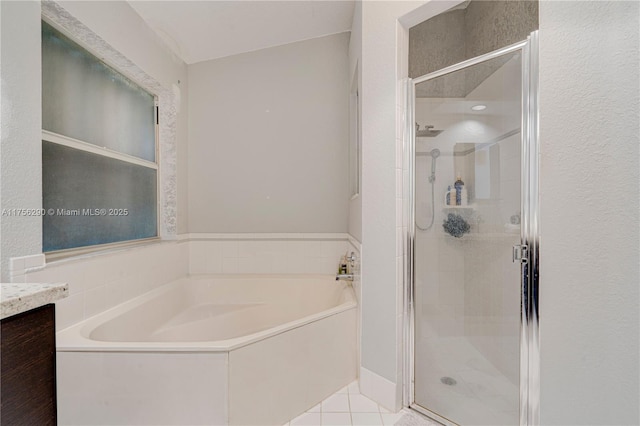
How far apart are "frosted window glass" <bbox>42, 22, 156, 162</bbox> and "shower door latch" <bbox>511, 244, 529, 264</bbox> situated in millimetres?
2349

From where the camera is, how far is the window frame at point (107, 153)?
64.7 inches

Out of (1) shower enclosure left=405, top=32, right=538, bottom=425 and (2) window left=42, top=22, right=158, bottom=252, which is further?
(2) window left=42, top=22, right=158, bottom=252

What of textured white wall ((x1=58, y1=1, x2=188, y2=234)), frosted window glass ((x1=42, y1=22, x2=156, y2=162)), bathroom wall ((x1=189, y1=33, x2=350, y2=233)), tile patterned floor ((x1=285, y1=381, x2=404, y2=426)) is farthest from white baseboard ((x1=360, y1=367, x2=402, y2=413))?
frosted window glass ((x1=42, y1=22, x2=156, y2=162))

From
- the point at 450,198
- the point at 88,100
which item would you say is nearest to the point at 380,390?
the point at 450,198

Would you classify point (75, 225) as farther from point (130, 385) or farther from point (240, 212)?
point (240, 212)

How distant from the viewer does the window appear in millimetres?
1650

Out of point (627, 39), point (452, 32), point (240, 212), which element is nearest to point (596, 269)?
point (627, 39)

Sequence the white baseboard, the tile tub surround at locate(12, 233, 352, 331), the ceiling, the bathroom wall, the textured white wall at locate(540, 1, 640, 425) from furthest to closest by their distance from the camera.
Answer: the bathroom wall → the ceiling → the white baseboard → the tile tub surround at locate(12, 233, 352, 331) → the textured white wall at locate(540, 1, 640, 425)

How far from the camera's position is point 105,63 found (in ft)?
6.69

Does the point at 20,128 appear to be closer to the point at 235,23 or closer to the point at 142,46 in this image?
the point at 142,46

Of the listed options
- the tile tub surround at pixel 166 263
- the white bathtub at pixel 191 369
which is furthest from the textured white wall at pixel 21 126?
the white bathtub at pixel 191 369

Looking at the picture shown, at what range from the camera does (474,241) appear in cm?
162

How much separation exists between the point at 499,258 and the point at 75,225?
2.26 m

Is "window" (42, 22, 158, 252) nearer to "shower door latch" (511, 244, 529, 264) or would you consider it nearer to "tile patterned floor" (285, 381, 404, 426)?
"tile patterned floor" (285, 381, 404, 426)
